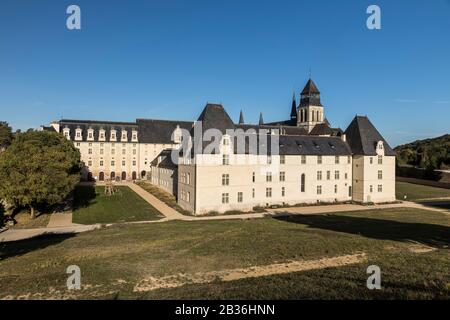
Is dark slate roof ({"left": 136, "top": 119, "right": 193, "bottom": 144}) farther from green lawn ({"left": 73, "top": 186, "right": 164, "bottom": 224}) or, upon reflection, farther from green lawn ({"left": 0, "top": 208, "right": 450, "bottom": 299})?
green lawn ({"left": 0, "top": 208, "right": 450, "bottom": 299})

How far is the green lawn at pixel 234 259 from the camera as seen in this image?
10.9 metres

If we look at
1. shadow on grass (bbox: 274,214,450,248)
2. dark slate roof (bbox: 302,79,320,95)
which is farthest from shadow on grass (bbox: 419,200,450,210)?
dark slate roof (bbox: 302,79,320,95)

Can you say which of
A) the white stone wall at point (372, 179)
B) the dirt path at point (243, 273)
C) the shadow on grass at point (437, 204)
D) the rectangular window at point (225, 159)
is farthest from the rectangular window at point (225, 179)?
the shadow on grass at point (437, 204)

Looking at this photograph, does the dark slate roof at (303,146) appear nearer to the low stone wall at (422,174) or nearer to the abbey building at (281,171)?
the abbey building at (281,171)

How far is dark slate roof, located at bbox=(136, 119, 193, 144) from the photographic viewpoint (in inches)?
2901

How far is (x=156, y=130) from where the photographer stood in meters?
75.4

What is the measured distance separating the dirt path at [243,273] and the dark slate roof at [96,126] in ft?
205

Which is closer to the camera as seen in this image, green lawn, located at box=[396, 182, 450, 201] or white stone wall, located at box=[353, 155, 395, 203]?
white stone wall, located at box=[353, 155, 395, 203]

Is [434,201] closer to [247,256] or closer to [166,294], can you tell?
[247,256]

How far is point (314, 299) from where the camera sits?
9.55m

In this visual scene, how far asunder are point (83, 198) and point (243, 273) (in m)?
37.7

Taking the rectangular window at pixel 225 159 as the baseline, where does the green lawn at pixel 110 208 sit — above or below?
below

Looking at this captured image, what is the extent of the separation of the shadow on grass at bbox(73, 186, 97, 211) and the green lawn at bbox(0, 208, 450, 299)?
50.1 feet

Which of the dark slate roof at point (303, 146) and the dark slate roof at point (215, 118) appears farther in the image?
the dark slate roof at point (303, 146)
